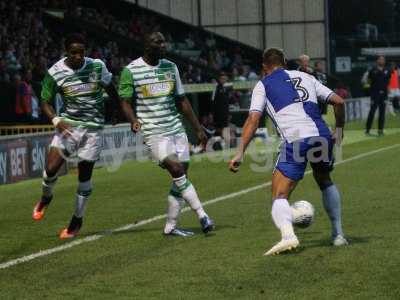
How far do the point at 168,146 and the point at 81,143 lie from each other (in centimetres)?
100

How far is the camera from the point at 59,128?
1134cm

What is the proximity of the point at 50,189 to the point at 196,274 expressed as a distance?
140 inches

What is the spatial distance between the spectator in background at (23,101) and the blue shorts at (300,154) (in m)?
16.6

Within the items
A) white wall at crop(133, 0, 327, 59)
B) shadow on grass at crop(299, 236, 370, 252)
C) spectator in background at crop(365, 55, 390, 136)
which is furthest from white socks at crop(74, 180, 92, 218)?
white wall at crop(133, 0, 327, 59)

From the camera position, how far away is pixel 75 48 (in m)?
11.3

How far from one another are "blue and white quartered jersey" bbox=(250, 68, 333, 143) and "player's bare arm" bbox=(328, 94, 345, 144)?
182 mm

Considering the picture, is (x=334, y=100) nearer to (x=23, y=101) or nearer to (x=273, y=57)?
(x=273, y=57)

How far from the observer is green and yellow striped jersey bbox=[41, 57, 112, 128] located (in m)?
11.4

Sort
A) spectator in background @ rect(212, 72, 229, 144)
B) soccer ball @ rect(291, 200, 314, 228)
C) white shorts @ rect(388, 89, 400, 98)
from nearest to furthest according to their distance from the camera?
soccer ball @ rect(291, 200, 314, 228)
spectator in background @ rect(212, 72, 229, 144)
white shorts @ rect(388, 89, 400, 98)

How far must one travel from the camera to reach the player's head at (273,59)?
381 inches

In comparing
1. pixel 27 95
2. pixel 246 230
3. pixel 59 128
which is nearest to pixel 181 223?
pixel 246 230

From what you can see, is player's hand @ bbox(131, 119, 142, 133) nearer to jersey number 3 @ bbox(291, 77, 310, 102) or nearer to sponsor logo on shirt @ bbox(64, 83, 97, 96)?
sponsor logo on shirt @ bbox(64, 83, 97, 96)

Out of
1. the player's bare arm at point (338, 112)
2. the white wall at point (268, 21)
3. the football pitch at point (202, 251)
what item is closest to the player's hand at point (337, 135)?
the player's bare arm at point (338, 112)

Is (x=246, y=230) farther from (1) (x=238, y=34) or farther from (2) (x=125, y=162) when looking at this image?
(1) (x=238, y=34)
